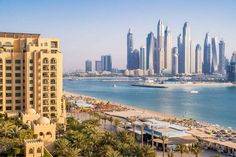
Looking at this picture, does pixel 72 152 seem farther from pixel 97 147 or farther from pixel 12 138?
pixel 12 138

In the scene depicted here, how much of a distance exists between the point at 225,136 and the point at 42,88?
23.9 metres

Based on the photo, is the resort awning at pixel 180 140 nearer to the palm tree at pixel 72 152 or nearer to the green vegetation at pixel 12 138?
the palm tree at pixel 72 152

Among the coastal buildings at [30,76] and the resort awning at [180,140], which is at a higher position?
the coastal buildings at [30,76]

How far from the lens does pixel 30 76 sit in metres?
45.1

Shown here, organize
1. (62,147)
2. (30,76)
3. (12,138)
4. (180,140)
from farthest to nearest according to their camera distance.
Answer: (30,76)
(180,140)
(12,138)
(62,147)

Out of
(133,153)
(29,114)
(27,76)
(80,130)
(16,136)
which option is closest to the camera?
(133,153)

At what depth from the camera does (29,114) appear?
→ 3994 centimetres

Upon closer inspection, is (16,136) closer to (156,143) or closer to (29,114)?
(29,114)

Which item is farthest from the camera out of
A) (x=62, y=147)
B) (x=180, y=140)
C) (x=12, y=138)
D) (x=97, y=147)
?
(x=180, y=140)

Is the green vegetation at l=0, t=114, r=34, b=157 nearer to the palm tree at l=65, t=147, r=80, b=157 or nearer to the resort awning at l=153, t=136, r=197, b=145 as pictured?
the palm tree at l=65, t=147, r=80, b=157

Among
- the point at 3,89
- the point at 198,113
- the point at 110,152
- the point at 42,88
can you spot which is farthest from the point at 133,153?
the point at 198,113

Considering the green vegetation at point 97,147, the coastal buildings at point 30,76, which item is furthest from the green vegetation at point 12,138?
the coastal buildings at point 30,76

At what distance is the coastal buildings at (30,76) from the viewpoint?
148 ft

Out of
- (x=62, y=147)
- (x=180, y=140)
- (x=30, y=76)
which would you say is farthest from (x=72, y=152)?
(x=30, y=76)
